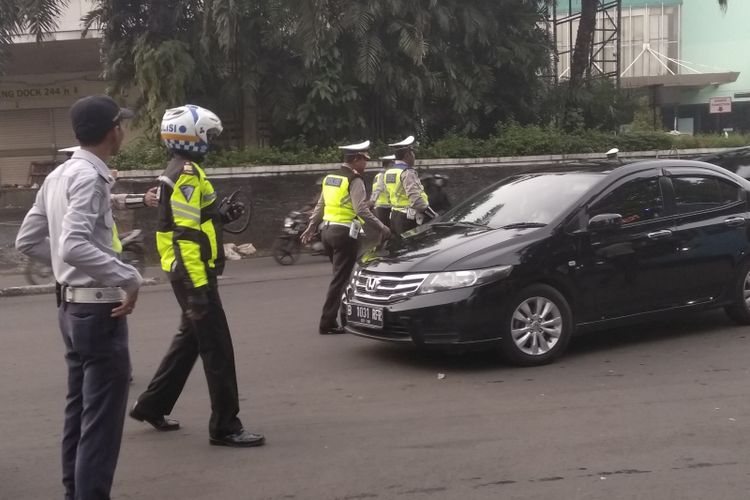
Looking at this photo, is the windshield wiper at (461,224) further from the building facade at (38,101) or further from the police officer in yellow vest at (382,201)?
the building facade at (38,101)

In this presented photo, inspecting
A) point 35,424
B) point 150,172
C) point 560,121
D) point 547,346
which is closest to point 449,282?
point 547,346

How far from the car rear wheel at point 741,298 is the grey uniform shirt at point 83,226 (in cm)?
613

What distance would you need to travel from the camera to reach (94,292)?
13.2 ft

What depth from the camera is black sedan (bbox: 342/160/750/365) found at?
23.0ft

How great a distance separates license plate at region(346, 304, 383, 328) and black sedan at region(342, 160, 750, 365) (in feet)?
0.04

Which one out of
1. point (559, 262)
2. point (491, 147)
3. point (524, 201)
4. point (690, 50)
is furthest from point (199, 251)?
point (690, 50)

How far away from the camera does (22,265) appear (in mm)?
15062

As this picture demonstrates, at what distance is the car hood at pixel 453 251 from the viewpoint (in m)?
7.08

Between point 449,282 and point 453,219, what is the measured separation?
4.82ft

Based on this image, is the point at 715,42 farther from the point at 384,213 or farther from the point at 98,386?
the point at 98,386

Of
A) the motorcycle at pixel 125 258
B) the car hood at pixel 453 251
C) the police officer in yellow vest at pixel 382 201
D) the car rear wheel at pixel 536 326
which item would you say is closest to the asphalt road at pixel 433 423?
the car rear wheel at pixel 536 326

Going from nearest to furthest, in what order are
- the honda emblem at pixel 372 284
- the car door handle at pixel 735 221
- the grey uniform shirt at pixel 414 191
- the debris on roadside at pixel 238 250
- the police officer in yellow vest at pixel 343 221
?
the honda emblem at pixel 372 284, the car door handle at pixel 735 221, the police officer in yellow vest at pixel 343 221, the grey uniform shirt at pixel 414 191, the debris on roadside at pixel 238 250

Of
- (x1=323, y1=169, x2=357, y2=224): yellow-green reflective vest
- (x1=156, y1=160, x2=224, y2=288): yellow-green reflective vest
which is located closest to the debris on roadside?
(x1=323, y1=169, x2=357, y2=224): yellow-green reflective vest

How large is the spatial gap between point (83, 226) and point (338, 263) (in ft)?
16.4
